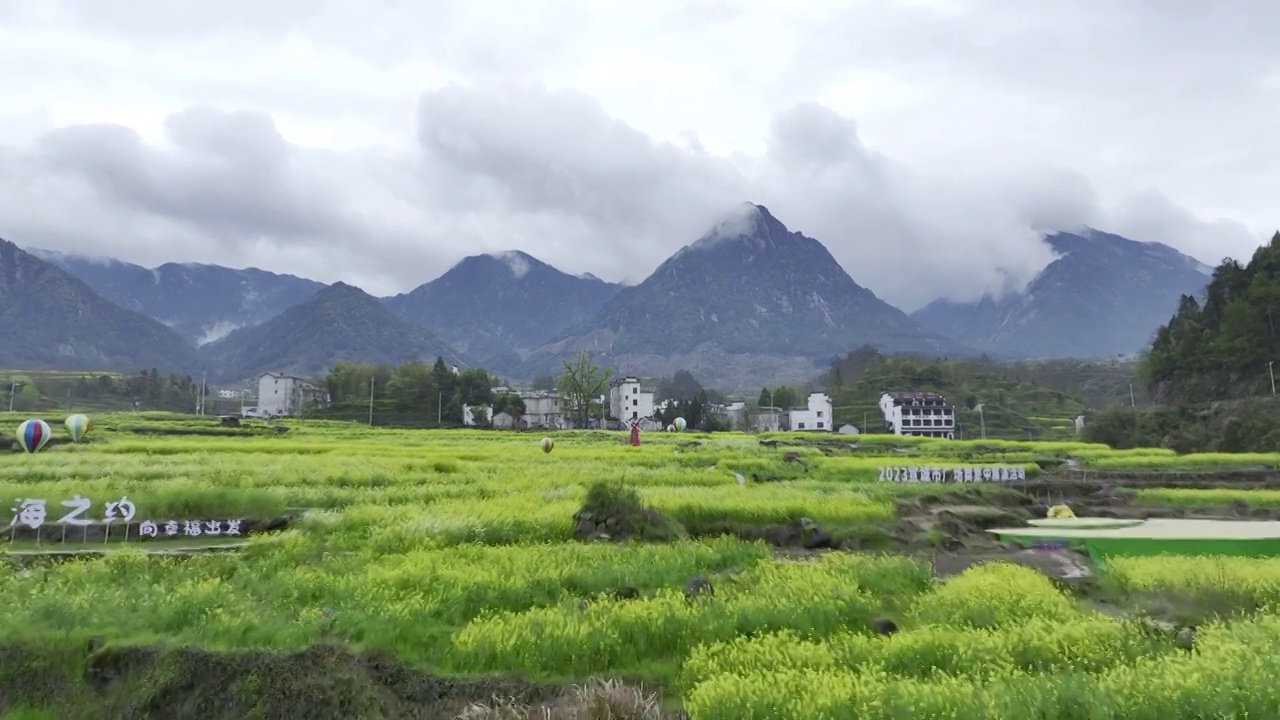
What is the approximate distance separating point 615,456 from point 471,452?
6.90 meters

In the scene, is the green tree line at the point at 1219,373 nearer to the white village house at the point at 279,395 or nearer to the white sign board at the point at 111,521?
the white sign board at the point at 111,521

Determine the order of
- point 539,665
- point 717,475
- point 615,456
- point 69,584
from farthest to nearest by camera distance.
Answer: point 615,456, point 717,475, point 69,584, point 539,665

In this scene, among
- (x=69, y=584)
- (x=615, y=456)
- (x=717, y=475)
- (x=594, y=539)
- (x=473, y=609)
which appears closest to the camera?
(x=473, y=609)

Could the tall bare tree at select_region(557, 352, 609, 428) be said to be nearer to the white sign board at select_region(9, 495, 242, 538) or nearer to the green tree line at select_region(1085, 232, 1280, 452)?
the green tree line at select_region(1085, 232, 1280, 452)

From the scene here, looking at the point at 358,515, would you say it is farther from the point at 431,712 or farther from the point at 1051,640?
the point at 1051,640

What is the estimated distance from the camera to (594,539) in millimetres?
15727

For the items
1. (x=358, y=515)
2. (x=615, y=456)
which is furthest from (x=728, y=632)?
(x=615, y=456)

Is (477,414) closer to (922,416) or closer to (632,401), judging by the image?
(632,401)

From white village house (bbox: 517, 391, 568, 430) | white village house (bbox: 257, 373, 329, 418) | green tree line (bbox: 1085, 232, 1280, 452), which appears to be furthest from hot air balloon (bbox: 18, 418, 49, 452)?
white village house (bbox: 257, 373, 329, 418)

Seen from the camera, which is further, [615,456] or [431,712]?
[615,456]

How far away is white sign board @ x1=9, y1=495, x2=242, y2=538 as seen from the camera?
45.8 ft

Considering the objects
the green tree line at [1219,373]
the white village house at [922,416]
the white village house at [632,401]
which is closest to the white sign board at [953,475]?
the green tree line at [1219,373]

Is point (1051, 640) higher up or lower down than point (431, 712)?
higher up

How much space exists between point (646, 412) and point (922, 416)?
39826 millimetres
